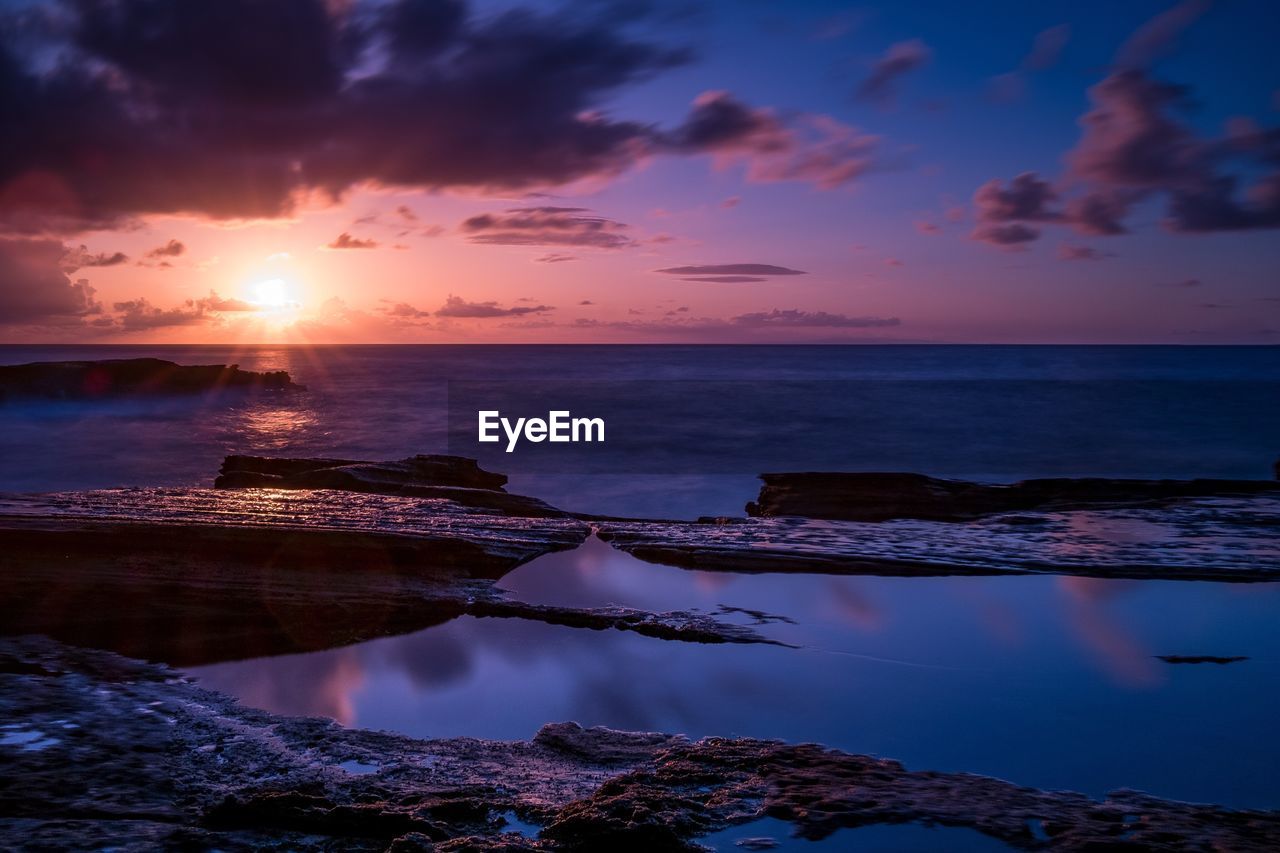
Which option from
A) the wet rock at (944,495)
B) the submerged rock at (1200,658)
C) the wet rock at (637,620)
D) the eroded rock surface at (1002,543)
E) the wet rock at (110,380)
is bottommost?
the submerged rock at (1200,658)

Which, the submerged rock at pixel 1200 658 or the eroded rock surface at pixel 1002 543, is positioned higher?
the eroded rock surface at pixel 1002 543

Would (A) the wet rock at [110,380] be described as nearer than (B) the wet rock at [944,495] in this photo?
No

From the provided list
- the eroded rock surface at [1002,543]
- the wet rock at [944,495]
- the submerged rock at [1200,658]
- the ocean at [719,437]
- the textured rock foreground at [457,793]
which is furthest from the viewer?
the ocean at [719,437]

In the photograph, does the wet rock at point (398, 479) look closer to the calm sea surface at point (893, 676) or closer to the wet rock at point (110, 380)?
the calm sea surface at point (893, 676)

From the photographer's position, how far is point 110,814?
4746mm

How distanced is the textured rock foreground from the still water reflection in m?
0.43

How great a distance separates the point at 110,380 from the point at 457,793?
63873 millimetres

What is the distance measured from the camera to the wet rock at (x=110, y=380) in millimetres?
54406

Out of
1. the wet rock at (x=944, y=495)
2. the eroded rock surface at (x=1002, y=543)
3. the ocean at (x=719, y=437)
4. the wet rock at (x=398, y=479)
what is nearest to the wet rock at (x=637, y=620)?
the eroded rock surface at (x=1002, y=543)

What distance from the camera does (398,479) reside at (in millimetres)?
16750

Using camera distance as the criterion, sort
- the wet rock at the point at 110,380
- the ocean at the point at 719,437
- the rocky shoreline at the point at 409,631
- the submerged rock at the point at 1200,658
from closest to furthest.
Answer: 1. the rocky shoreline at the point at 409,631
2. the submerged rock at the point at 1200,658
3. the ocean at the point at 719,437
4. the wet rock at the point at 110,380

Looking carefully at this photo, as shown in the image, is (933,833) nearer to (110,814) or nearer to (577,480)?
(110,814)

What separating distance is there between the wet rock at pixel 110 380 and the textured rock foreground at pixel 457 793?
5864 centimetres

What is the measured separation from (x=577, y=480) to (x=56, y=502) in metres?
13.6
